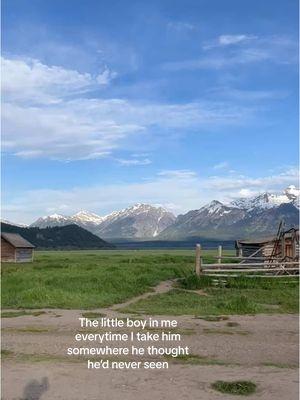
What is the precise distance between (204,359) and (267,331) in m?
3.54

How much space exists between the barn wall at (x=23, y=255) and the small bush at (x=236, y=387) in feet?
202

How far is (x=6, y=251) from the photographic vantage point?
67.7 metres

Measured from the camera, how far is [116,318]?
15.0 m

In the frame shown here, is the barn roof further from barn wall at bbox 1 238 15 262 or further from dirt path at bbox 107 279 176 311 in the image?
dirt path at bbox 107 279 176 311

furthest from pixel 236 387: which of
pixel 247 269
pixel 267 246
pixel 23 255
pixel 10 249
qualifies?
pixel 23 255

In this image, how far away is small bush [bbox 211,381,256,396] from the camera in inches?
327

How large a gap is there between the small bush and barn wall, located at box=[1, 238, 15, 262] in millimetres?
61298

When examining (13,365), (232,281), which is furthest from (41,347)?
(232,281)

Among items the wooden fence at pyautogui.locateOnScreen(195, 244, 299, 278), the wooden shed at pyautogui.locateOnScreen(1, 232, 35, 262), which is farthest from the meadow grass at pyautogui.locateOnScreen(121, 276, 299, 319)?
the wooden shed at pyautogui.locateOnScreen(1, 232, 35, 262)

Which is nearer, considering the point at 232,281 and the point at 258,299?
the point at 258,299

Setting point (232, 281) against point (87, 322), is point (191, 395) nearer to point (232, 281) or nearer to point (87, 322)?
point (87, 322)

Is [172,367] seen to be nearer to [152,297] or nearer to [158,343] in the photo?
[158,343]

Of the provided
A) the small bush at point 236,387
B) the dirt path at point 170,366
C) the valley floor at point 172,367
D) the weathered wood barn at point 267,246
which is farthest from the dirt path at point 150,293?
the small bush at point 236,387

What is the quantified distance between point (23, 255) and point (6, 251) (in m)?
3.15
